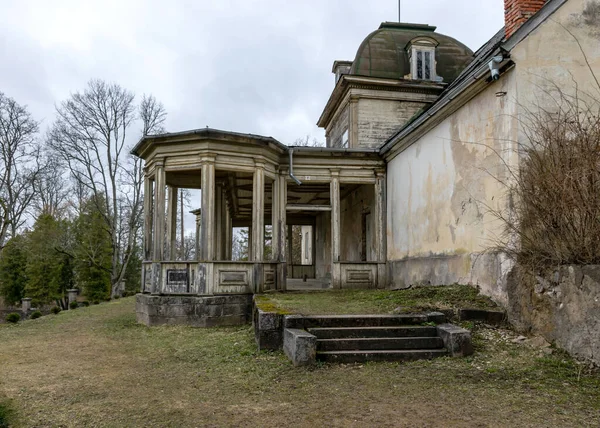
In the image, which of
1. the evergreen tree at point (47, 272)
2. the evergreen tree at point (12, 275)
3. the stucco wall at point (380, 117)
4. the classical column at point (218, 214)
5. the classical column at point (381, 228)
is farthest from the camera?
the evergreen tree at point (12, 275)

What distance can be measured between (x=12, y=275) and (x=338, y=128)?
28.2 metres

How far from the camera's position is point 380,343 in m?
5.97

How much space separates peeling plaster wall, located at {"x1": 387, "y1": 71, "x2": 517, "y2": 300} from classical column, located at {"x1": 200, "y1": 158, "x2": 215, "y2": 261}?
4503 millimetres

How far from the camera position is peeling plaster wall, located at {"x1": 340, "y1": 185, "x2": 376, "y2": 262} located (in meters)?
14.2

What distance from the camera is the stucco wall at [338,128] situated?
15883 mm

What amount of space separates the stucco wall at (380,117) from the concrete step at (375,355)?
1011 centimetres

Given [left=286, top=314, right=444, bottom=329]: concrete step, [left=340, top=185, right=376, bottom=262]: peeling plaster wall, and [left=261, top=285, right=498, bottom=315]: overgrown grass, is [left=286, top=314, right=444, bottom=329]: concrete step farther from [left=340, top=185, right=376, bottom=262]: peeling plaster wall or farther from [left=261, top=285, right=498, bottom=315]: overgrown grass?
[left=340, top=185, right=376, bottom=262]: peeling plaster wall

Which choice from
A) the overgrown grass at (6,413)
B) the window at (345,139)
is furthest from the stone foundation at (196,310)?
the window at (345,139)

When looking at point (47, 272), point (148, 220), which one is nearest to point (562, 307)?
point (148, 220)

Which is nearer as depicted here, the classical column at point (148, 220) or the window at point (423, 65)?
the classical column at point (148, 220)

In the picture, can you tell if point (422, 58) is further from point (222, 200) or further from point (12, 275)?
point (12, 275)

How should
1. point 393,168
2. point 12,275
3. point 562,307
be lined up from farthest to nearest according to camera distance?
point 12,275 → point 393,168 → point 562,307

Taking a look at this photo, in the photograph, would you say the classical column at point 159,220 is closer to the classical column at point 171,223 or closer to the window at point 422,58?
the classical column at point 171,223

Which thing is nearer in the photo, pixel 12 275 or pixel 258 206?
pixel 258 206
